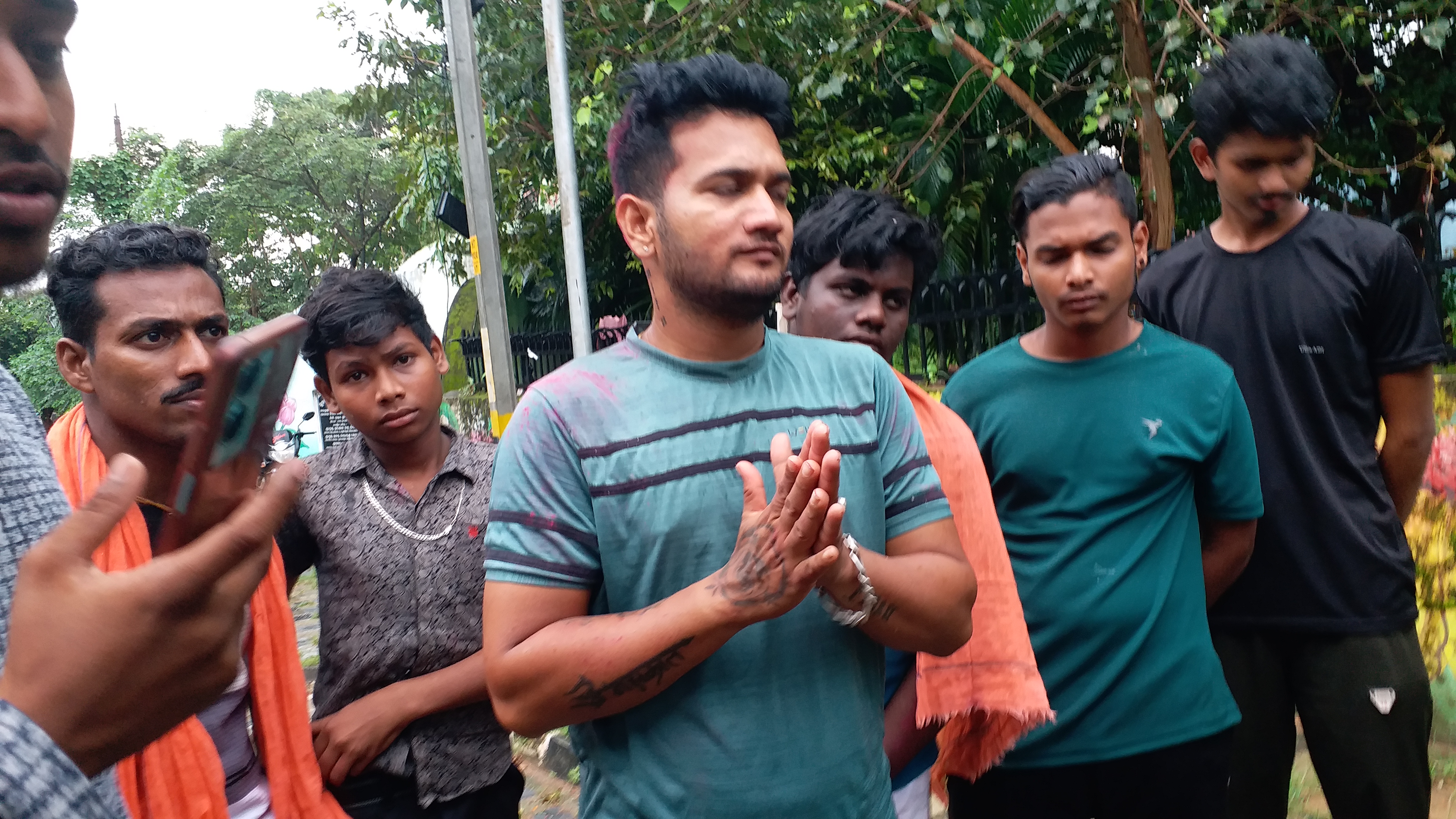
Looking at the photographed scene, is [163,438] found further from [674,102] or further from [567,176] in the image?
[567,176]

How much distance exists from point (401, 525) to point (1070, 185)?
5.72 feet

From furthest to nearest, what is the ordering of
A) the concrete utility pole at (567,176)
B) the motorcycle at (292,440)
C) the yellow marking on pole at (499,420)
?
the motorcycle at (292,440) < the yellow marking on pole at (499,420) < the concrete utility pole at (567,176)

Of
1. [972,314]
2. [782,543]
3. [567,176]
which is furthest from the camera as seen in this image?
[567,176]

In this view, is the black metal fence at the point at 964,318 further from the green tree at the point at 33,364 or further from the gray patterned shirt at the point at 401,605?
the green tree at the point at 33,364

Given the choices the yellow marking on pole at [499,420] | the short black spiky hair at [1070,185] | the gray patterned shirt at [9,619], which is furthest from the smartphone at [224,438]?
the yellow marking on pole at [499,420]

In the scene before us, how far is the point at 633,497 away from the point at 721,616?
243mm

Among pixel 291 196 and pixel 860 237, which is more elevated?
pixel 291 196

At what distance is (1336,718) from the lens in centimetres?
220

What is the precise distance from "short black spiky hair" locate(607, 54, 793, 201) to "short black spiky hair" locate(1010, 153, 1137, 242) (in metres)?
0.92

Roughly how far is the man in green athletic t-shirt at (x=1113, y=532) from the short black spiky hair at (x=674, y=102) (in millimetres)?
953

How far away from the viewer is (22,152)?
0.81 m

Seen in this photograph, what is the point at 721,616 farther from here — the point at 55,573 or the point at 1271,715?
the point at 1271,715

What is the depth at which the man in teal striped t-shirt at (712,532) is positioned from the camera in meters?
1.34

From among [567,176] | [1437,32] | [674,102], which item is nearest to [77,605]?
[674,102]
